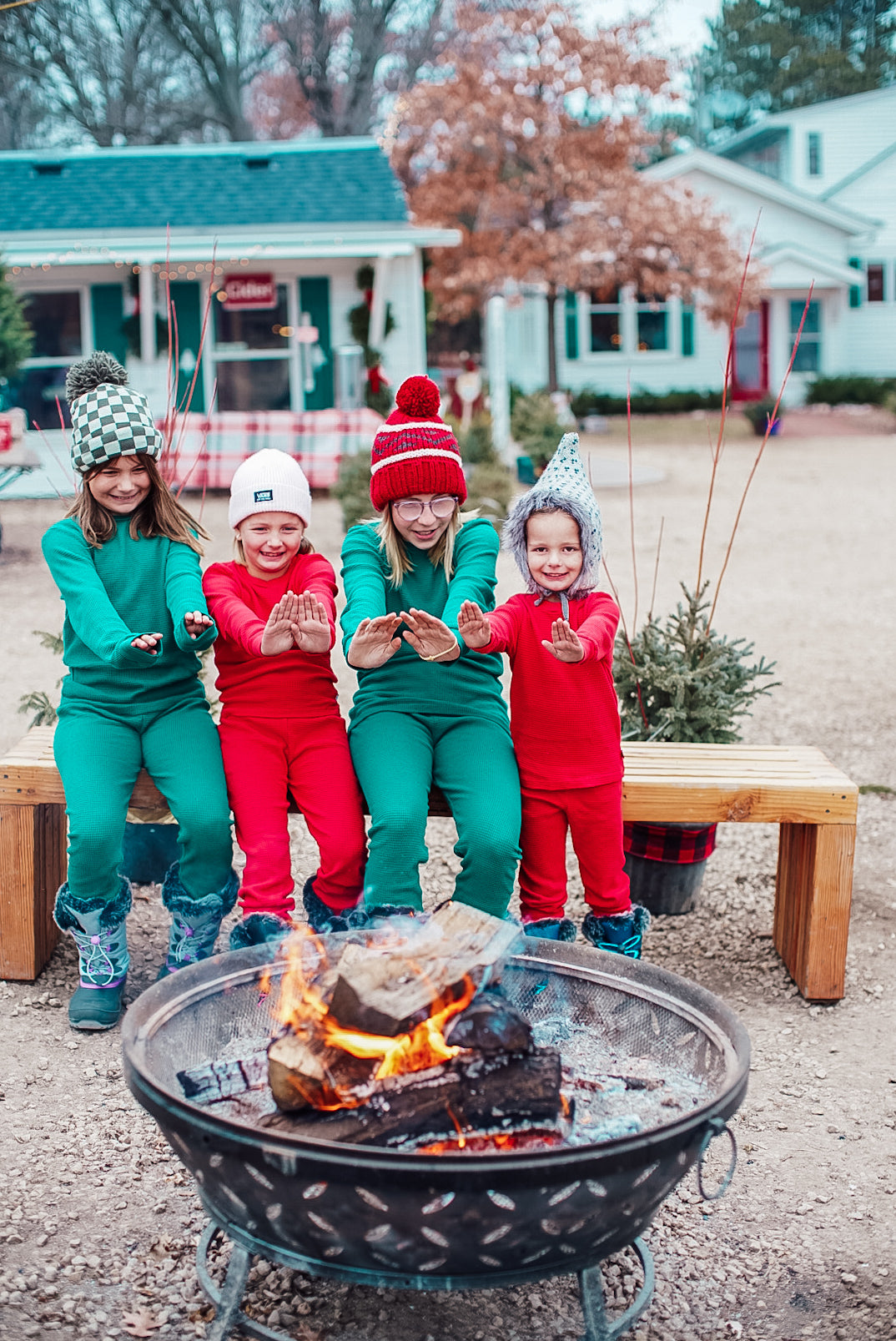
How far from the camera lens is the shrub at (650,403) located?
2545 cm

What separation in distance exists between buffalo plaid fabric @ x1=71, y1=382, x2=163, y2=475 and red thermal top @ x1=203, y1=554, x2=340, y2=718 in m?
0.40

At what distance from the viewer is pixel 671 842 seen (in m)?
4.14

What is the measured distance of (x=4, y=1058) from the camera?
11.1 feet

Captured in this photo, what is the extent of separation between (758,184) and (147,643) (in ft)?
86.0

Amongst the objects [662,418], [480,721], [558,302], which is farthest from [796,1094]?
[558,302]

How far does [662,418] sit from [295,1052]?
23924 mm

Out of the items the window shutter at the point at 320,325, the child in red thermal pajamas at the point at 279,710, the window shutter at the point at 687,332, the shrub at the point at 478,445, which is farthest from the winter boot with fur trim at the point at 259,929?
the window shutter at the point at 687,332

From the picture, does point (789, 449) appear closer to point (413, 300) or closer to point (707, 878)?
point (413, 300)

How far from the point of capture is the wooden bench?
3.66m

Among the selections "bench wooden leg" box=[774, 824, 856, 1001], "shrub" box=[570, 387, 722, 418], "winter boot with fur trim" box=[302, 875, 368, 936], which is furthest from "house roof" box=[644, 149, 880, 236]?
"winter boot with fur trim" box=[302, 875, 368, 936]

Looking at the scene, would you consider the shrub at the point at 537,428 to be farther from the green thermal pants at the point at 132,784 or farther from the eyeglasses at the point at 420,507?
the green thermal pants at the point at 132,784

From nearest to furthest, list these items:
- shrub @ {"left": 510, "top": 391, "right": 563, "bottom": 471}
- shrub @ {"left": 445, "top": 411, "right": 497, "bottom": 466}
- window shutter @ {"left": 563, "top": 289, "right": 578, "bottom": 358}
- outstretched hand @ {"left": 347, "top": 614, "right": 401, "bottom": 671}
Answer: outstretched hand @ {"left": 347, "top": 614, "right": 401, "bottom": 671}, shrub @ {"left": 445, "top": 411, "right": 497, "bottom": 466}, shrub @ {"left": 510, "top": 391, "right": 563, "bottom": 471}, window shutter @ {"left": 563, "top": 289, "right": 578, "bottom": 358}

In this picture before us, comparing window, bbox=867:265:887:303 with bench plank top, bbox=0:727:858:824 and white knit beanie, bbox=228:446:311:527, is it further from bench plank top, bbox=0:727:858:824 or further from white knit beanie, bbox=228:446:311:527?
white knit beanie, bbox=228:446:311:527

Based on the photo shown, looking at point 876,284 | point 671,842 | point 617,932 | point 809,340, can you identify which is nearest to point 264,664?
point 617,932
